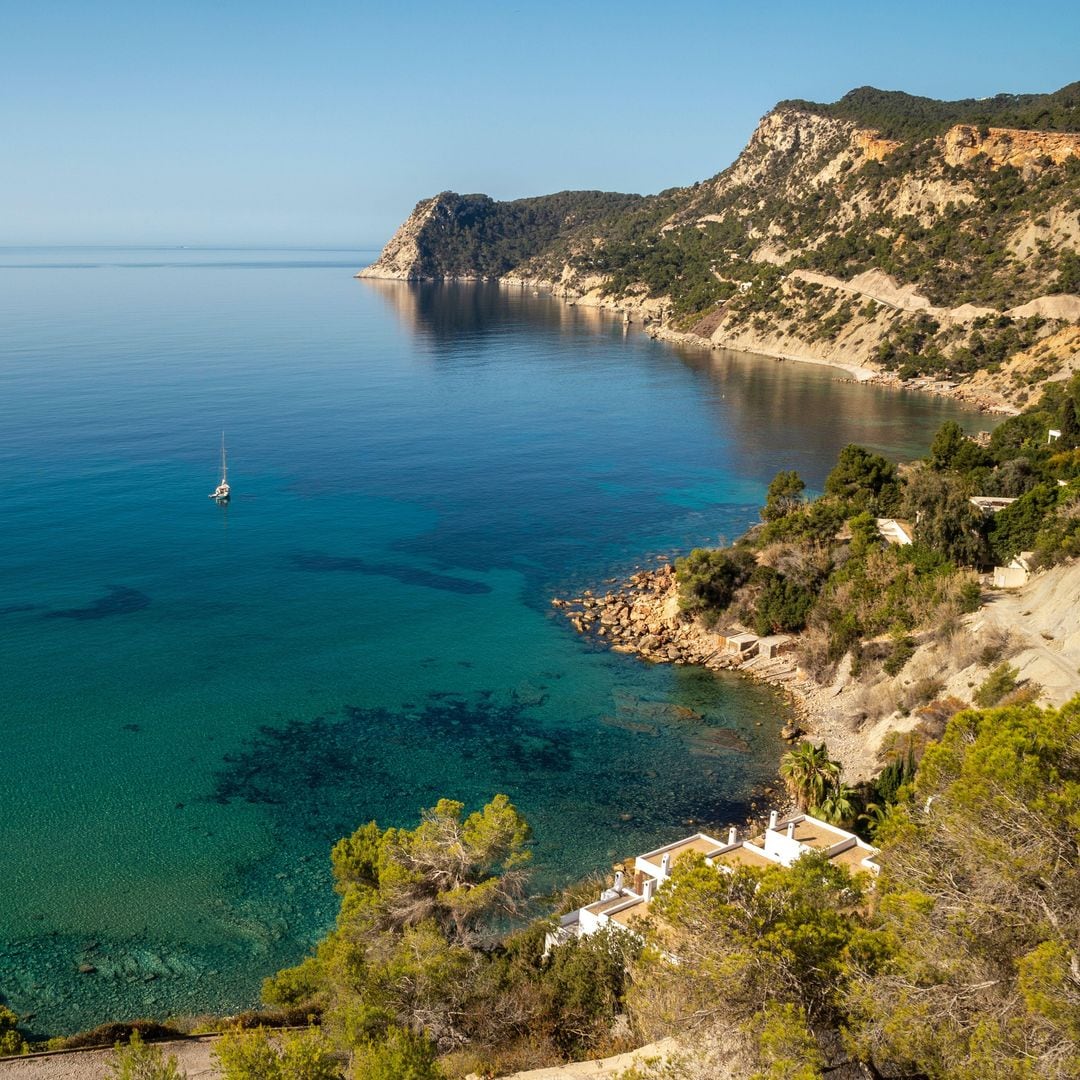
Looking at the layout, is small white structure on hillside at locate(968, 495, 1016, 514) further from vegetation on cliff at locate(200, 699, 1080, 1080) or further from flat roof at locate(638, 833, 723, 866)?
vegetation on cliff at locate(200, 699, 1080, 1080)

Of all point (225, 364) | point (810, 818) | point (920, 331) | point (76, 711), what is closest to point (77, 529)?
point (76, 711)

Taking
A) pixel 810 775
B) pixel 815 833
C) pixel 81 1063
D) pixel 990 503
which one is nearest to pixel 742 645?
pixel 810 775

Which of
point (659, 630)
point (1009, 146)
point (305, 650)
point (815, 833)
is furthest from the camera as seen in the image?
point (1009, 146)

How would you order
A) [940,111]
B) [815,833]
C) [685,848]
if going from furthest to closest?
[940,111], [685,848], [815,833]

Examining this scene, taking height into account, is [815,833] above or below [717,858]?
below

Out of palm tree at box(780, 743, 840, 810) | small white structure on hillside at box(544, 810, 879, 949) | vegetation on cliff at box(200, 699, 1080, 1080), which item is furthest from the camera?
palm tree at box(780, 743, 840, 810)

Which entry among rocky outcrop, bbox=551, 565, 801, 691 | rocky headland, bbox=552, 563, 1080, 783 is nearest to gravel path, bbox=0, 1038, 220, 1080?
rocky headland, bbox=552, 563, 1080, 783

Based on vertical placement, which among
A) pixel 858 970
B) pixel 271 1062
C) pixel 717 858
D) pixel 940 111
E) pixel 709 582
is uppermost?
pixel 940 111

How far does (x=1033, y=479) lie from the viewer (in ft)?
157

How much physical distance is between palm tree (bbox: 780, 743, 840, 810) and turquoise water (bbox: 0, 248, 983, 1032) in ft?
6.86

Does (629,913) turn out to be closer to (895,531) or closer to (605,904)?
(605,904)

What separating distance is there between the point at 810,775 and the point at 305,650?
71.7 ft

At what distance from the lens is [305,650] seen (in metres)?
40.8

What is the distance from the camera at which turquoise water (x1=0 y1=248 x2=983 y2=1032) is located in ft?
85.7
